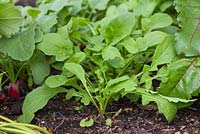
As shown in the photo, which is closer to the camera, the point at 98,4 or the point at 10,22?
the point at 10,22

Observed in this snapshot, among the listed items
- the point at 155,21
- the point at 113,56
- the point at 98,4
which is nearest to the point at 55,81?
the point at 113,56

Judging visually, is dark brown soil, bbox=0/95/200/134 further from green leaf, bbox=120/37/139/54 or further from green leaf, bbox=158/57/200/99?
green leaf, bbox=120/37/139/54

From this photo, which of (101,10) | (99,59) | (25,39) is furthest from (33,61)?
(101,10)

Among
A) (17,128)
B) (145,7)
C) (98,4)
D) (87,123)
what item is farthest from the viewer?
(98,4)

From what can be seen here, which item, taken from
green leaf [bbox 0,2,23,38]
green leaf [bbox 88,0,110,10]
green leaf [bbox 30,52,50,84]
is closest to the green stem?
green leaf [bbox 30,52,50,84]

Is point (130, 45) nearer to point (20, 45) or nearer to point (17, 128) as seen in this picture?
point (20, 45)

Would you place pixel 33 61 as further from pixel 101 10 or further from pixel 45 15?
pixel 101 10
